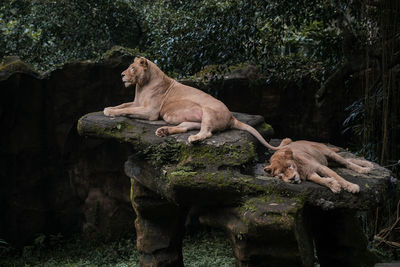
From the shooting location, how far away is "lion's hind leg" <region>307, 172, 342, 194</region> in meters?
4.77

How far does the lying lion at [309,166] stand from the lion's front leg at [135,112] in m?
1.80

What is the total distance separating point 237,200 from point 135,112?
201 centimetres

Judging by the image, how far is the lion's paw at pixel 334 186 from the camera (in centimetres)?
477

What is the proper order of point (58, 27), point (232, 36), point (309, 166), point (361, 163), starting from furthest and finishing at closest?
point (58, 27), point (232, 36), point (361, 163), point (309, 166)

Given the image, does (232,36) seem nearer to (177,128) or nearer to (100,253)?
(177,128)

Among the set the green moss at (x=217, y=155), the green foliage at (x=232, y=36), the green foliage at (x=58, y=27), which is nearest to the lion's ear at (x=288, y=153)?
the green moss at (x=217, y=155)

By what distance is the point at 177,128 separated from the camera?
5637 millimetres

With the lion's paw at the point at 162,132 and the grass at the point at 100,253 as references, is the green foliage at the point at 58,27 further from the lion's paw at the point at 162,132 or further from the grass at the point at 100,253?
the lion's paw at the point at 162,132

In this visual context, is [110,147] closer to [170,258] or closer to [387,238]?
[170,258]

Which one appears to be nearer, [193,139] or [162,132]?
[193,139]

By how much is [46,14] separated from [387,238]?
838 centimetres

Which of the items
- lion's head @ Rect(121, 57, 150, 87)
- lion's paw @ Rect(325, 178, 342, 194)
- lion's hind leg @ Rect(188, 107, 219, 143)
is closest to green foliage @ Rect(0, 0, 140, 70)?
lion's head @ Rect(121, 57, 150, 87)

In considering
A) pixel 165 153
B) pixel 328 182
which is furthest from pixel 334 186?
pixel 165 153

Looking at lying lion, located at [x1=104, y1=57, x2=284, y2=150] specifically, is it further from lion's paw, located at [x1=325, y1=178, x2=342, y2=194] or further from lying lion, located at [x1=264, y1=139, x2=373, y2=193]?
lion's paw, located at [x1=325, y1=178, x2=342, y2=194]
